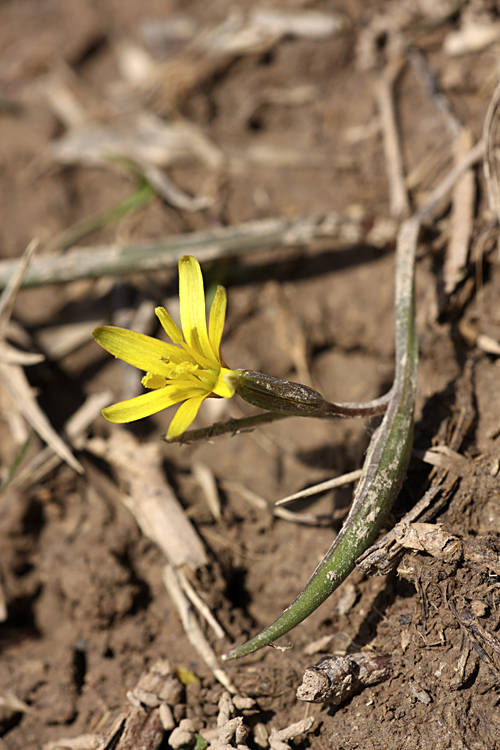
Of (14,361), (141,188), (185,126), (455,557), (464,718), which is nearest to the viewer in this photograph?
(464,718)

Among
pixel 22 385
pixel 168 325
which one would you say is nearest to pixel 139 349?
pixel 168 325

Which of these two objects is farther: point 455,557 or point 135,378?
point 135,378

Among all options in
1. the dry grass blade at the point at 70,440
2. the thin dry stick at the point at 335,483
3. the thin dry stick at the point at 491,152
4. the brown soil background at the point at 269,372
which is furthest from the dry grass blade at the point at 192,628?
the thin dry stick at the point at 491,152

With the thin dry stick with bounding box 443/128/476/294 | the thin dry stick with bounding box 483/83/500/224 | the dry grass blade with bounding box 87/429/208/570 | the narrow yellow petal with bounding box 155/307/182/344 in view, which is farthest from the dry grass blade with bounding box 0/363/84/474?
the thin dry stick with bounding box 483/83/500/224

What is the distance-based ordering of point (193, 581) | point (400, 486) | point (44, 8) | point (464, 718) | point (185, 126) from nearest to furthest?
1. point (464, 718)
2. point (400, 486)
3. point (193, 581)
4. point (185, 126)
5. point (44, 8)

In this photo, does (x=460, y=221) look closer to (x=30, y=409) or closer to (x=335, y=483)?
(x=335, y=483)

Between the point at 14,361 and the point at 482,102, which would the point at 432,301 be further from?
the point at 14,361

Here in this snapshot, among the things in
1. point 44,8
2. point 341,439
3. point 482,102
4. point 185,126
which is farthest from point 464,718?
point 44,8
